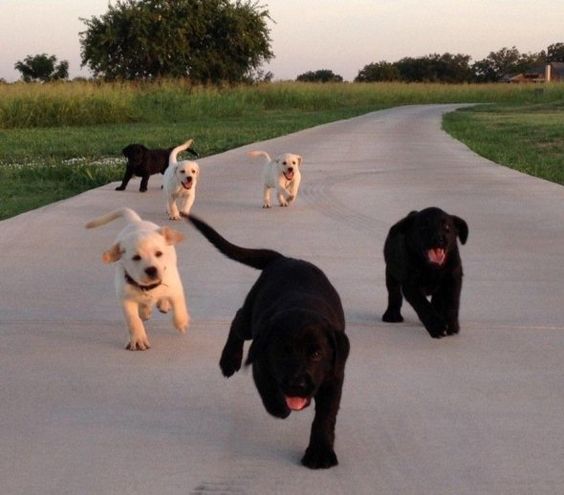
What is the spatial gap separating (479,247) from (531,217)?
230 centimetres

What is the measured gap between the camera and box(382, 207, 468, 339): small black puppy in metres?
6.25

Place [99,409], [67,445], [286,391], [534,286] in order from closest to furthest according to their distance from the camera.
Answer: [286,391] → [67,445] → [99,409] → [534,286]

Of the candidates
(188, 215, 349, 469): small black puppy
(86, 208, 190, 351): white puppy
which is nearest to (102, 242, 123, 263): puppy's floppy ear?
(86, 208, 190, 351): white puppy

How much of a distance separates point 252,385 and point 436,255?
5.29 feet

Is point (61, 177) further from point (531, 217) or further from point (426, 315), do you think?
point (426, 315)

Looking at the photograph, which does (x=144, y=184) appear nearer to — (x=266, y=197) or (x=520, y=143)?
(x=266, y=197)

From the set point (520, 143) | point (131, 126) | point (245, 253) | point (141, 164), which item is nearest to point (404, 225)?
point (245, 253)

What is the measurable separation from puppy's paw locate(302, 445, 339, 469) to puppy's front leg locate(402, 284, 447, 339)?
7.12 ft

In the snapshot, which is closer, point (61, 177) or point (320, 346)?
point (320, 346)

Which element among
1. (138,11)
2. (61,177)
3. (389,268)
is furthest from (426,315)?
(138,11)

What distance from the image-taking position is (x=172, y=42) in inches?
2469

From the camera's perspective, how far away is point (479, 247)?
32.0 feet

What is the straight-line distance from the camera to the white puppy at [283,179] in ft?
42.3

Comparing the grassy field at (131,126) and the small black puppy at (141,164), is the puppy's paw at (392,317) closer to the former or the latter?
the grassy field at (131,126)
